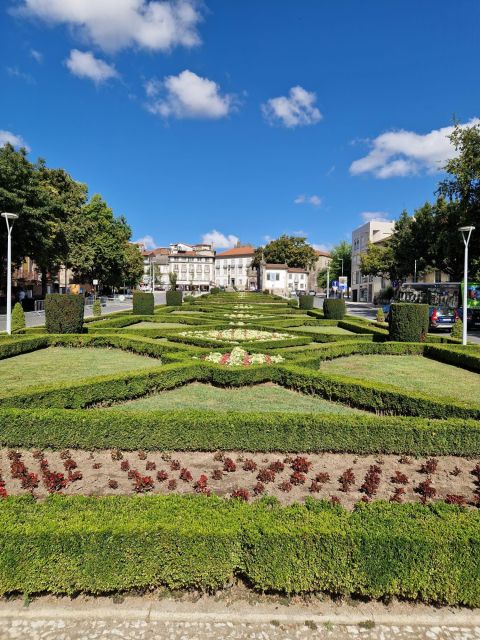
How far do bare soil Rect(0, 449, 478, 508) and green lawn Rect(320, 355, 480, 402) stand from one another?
11.0 ft

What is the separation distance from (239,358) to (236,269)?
11009cm

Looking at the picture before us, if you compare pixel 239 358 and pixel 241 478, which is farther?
pixel 239 358

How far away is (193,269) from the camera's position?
388 ft

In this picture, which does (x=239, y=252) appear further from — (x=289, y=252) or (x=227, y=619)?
(x=227, y=619)

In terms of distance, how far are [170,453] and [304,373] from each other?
363 cm

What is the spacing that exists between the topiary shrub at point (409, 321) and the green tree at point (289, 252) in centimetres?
7882

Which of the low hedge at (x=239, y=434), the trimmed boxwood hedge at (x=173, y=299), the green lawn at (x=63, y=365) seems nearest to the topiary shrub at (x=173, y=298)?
the trimmed boxwood hedge at (x=173, y=299)

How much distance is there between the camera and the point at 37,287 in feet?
177

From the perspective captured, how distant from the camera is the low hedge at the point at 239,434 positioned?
5.56 meters

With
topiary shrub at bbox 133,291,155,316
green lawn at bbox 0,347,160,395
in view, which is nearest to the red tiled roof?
topiary shrub at bbox 133,291,155,316

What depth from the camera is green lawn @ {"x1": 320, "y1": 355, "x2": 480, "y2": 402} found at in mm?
8984

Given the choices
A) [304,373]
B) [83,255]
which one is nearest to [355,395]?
[304,373]

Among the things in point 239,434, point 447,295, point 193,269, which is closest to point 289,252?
point 193,269

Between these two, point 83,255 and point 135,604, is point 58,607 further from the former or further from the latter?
point 83,255
